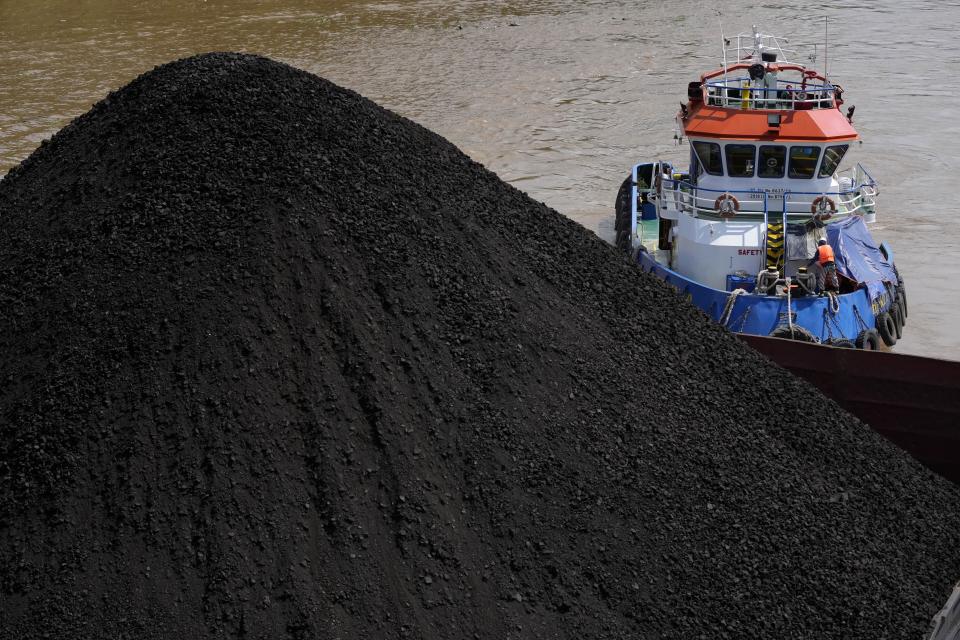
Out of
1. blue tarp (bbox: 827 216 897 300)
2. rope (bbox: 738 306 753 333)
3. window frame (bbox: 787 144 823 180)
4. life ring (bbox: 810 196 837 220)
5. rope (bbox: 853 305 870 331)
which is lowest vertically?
rope (bbox: 853 305 870 331)

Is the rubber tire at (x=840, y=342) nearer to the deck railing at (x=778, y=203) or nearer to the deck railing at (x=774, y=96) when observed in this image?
the deck railing at (x=778, y=203)

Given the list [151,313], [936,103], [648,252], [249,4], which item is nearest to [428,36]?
[249,4]

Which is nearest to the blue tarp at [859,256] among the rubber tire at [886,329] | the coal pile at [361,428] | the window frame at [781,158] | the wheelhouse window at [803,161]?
the rubber tire at [886,329]

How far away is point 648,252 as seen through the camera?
13.4 meters

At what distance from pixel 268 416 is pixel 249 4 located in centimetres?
2913

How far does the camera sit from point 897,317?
12031 mm

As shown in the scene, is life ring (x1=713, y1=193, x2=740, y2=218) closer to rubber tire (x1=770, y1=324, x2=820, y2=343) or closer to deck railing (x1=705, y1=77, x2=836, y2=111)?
deck railing (x1=705, y1=77, x2=836, y2=111)

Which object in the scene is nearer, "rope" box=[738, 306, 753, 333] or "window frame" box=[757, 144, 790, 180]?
"rope" box=[738, 306, 753, 333]

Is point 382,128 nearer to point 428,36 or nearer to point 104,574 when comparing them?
point 104,574

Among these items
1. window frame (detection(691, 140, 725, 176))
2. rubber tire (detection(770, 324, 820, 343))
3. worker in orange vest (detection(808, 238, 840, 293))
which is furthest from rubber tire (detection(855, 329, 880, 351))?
window frame (detection(691, 140, 725, 176))

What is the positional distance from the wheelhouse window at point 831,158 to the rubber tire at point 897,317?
1882mm

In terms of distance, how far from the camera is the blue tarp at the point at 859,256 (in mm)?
11656

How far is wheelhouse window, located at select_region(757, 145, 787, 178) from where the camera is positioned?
39.3ft

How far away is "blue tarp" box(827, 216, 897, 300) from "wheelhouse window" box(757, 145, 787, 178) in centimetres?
99
